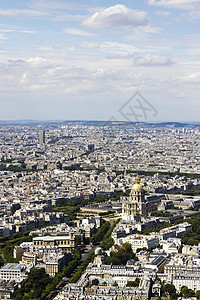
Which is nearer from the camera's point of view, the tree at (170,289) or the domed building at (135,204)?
the tree at (170,289)

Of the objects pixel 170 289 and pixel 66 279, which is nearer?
pixel 170 289

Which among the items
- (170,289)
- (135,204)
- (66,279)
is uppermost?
(135,204)

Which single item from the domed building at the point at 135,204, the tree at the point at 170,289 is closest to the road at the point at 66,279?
the tree at the point at 170,289

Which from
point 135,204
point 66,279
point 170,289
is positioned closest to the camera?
point 170,289

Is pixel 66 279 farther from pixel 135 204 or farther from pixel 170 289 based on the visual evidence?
pixel 135 204

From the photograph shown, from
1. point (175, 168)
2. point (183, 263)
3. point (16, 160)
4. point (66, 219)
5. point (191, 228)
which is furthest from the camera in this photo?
point (16, 160)

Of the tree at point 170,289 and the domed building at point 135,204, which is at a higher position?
the domed building at point 135,204

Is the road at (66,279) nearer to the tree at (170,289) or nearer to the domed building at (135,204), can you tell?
the tree at (170,289)

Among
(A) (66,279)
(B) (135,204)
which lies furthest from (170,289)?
(B) (135,204)

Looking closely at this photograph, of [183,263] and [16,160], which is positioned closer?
[183,263]

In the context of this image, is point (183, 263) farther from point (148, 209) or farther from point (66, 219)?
point (148, 209)

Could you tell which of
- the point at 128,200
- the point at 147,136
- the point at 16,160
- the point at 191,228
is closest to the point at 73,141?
the point at 147,136
